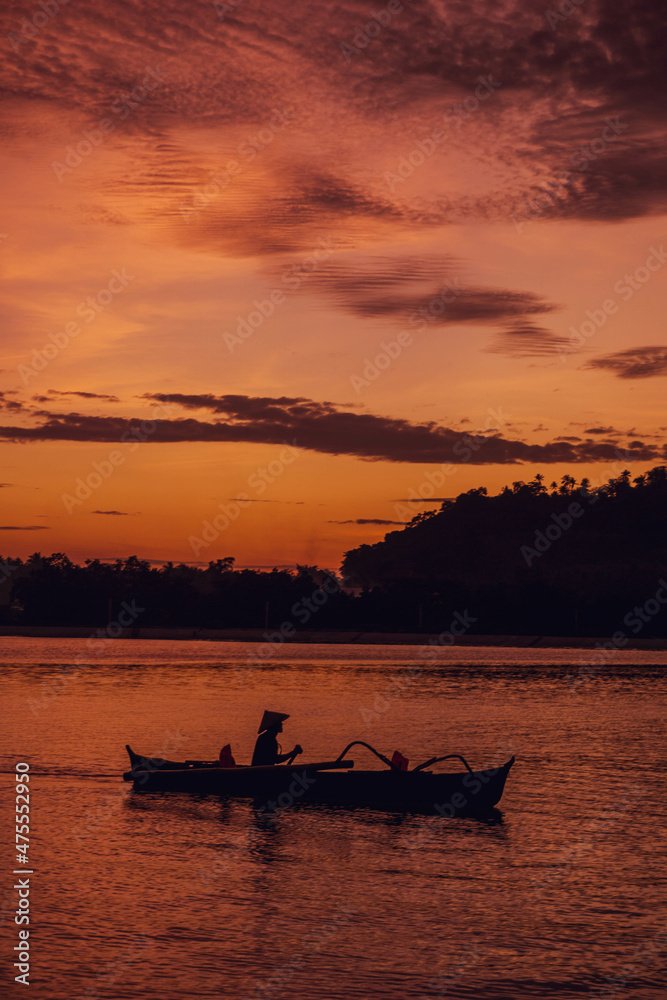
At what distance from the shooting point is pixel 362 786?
31562 millimetres

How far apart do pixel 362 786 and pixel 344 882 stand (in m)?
7.98

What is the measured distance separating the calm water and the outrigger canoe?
585mm

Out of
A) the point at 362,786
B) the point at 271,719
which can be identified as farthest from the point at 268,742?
the point at 362,786

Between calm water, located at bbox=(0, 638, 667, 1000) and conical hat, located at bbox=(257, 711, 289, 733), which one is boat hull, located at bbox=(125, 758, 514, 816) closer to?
calm water, located at bbox=(0, 638, 667, 1000)

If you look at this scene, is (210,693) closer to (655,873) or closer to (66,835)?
(66,835)

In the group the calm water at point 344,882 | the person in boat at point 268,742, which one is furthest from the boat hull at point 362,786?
the person in boat at point 268,742

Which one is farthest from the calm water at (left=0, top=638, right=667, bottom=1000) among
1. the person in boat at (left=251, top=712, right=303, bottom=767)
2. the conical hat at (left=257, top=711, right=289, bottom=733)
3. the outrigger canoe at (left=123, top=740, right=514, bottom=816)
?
the conical hat at (left=257, top=711, right=289, bottom=733)

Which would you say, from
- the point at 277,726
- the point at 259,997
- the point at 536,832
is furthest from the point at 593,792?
the point at 259,997

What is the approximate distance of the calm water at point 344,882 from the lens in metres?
17.4

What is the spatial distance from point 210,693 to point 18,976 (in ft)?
240

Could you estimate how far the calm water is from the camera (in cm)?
1742

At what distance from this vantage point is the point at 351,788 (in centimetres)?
3161

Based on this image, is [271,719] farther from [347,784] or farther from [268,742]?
[347,784]

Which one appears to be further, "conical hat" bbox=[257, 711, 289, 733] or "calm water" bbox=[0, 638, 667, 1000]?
"conical hat" bbox=[257, 711, 289, 733]
